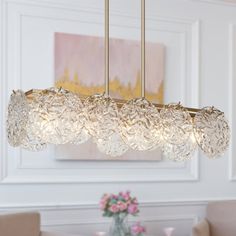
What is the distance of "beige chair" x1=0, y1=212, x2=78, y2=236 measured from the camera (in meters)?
2.53

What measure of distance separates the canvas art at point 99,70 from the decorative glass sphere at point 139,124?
1.44 m

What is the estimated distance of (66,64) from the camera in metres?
3.08

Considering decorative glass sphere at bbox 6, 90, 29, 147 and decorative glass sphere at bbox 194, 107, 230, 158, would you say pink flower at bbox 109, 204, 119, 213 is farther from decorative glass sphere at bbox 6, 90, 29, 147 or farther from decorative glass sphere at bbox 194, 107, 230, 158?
decorative glass sphere at bbox 6, 90, 29, 147

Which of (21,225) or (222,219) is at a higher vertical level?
(21,225)

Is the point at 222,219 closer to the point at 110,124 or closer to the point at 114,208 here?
the point at 114,208

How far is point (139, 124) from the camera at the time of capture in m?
1.63

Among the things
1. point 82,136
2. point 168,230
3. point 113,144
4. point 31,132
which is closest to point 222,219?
point 168,230

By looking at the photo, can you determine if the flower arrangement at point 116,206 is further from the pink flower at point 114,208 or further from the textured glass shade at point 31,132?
the textured glass shade at point 31,132

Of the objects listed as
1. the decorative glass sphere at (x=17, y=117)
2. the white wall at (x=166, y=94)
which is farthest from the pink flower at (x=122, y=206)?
the decorative glass sphere at (x=17, y=117)

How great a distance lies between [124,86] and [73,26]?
576 mm

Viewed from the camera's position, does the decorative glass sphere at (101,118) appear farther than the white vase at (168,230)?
No

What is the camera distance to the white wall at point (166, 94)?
2949 mm

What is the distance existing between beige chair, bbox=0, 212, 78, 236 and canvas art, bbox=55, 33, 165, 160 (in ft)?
1.71

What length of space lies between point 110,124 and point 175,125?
269 millimetres
